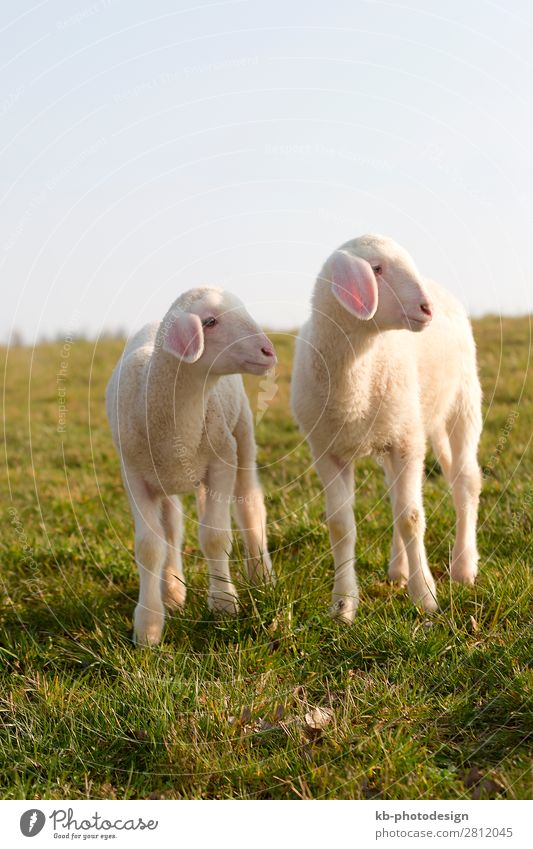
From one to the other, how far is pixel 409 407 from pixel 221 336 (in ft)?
4.16

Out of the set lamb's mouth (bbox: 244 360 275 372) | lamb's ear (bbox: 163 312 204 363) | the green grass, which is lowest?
the green grass

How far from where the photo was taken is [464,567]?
5547mm

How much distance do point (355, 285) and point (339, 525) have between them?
1437 mm

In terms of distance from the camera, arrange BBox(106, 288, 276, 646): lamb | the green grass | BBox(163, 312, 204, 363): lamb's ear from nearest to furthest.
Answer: the green grass → BBox(163, 312, 204, 363): lamb's ear → BBox(106, 288, 276, 646): lamb

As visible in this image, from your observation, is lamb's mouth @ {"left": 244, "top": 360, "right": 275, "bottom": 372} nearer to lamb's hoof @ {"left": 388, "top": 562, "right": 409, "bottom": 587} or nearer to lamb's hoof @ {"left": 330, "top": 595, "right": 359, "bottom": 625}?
lamb's hoof @ {"left": 330, "top": 595, "right": 359, "bottom": 625}

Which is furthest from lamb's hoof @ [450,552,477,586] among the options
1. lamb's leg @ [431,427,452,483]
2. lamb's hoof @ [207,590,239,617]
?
lamb's hoof @ [207,590,239,617]

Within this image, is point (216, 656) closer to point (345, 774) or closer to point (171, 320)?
point (345, 774)

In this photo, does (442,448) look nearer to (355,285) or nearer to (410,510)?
(410,510)

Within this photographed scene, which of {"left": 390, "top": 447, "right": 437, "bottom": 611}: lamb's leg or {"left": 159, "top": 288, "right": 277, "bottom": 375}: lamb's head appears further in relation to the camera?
{"left": 390, "top": 447, "right": 437, "bottom": 611}: lamb's leg

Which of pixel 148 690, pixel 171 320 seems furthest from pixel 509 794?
pixel 171 320

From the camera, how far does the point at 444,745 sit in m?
3.79

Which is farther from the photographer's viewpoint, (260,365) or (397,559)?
(397,559)

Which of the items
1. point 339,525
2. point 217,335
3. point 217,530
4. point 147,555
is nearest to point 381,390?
point 339,525

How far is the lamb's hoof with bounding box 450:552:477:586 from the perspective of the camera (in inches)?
217
